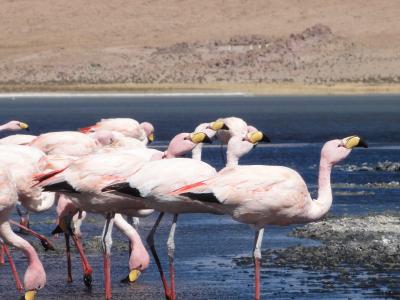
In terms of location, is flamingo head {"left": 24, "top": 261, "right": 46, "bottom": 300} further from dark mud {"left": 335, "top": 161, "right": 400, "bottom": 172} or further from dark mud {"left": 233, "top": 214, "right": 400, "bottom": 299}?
dark mud {"left": 335, "top": 161, "right": 400, "bottom": 172}

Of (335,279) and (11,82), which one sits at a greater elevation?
(335,279)

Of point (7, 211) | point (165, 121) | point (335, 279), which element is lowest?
point (165, 121)

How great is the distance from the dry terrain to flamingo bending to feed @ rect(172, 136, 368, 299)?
65.6 m

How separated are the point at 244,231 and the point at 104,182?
4.06 metres

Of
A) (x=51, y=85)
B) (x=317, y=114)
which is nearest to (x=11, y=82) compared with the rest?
(x=51, y=85)

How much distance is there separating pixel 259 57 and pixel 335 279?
82915 millimetres

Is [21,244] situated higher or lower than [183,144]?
lower

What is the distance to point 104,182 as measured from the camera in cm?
1087

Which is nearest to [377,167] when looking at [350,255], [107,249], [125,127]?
[125,127]

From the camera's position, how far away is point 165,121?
148 feet

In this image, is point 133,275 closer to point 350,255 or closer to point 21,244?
point 21,244

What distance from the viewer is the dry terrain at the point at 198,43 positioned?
89.8 metres

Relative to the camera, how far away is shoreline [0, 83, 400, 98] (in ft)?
244

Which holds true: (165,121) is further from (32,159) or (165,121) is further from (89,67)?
(89,67)
